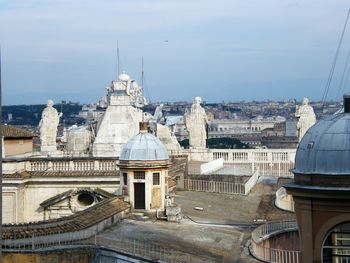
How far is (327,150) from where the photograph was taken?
15.6 meters

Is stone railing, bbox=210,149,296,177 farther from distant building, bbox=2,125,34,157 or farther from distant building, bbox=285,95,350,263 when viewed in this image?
distant building, bbox=285,95,350,263

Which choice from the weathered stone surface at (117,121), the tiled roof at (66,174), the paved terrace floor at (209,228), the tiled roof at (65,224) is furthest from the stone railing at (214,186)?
the tiled roof at (65,224)

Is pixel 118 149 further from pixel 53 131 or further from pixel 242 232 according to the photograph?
pixel 242 232

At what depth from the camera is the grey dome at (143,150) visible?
31312 millimetres

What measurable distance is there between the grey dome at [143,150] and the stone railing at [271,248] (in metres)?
5.63

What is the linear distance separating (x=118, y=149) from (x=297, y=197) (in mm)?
27675

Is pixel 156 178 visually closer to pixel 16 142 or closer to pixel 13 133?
pixel 16 142

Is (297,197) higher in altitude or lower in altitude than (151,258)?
higher

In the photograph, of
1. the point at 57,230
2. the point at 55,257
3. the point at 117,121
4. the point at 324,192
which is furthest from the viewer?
the point at 117,121

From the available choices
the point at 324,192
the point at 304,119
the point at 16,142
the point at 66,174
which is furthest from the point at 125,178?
the point at 304,119

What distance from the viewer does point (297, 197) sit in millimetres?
15906

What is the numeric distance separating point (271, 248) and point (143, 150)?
8.41 m

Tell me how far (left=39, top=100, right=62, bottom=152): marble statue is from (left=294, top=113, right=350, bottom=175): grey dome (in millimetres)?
33765

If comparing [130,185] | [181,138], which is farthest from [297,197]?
[181,138]
